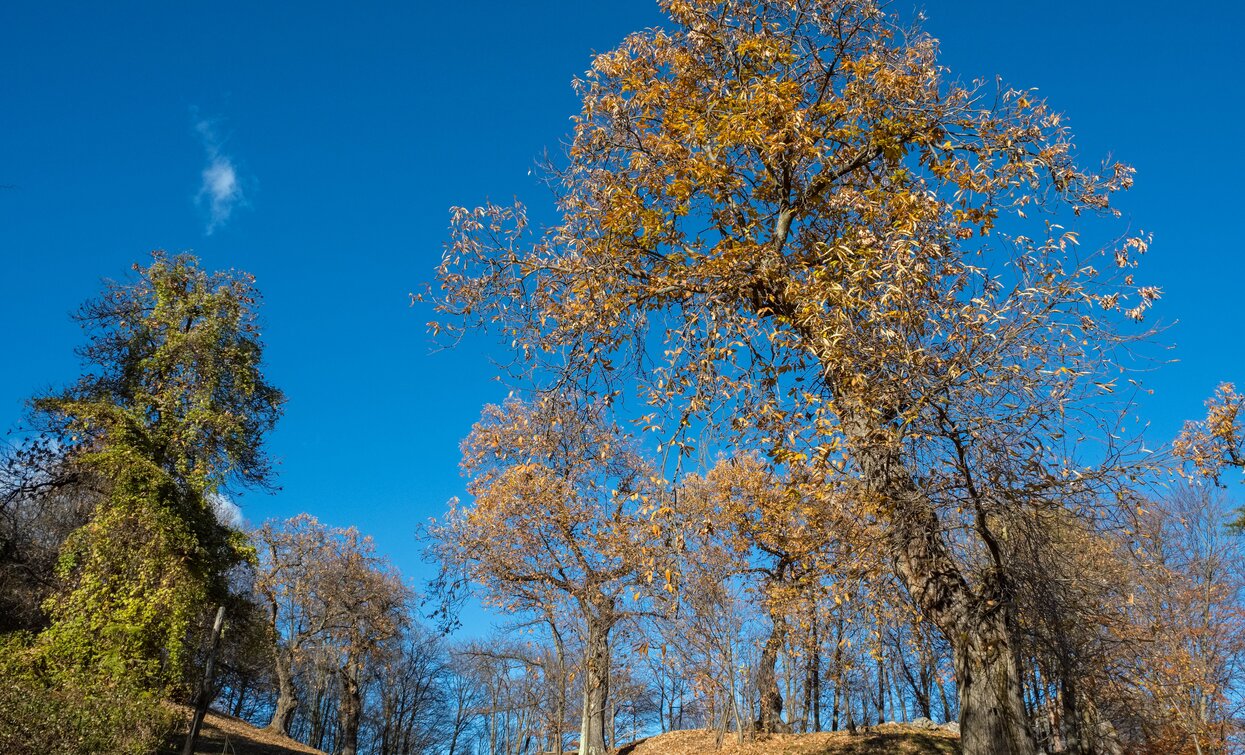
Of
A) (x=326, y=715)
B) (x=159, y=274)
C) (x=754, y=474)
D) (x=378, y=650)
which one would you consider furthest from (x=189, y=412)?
(x=326, y=715)

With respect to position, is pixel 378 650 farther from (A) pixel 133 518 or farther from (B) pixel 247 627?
(A) pixel 133 518

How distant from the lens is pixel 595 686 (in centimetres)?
1970

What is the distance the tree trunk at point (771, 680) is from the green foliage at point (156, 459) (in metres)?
12.5

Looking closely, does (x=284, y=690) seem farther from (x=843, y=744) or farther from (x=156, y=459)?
(x=843, y=744)

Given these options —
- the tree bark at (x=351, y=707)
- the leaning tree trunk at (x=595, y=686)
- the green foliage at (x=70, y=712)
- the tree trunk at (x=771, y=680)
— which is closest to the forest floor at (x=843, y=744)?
the tree trunk at (x=771, y=680)

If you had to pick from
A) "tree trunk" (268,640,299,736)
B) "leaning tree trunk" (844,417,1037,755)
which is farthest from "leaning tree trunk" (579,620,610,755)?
"tree trunk" (268,640,299,736)

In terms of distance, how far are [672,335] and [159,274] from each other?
654 inches

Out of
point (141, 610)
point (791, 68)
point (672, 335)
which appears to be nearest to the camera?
point (672, 335)

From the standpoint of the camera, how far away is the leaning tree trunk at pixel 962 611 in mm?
5066

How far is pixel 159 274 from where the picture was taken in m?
17.7

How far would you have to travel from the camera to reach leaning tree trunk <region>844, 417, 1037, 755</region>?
507 cm

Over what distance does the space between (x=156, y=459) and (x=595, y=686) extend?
39.6 ft

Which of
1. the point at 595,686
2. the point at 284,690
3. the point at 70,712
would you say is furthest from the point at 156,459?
the point at 284,690

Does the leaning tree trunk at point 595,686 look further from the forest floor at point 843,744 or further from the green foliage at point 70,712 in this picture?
the green foliage at point 70,712
